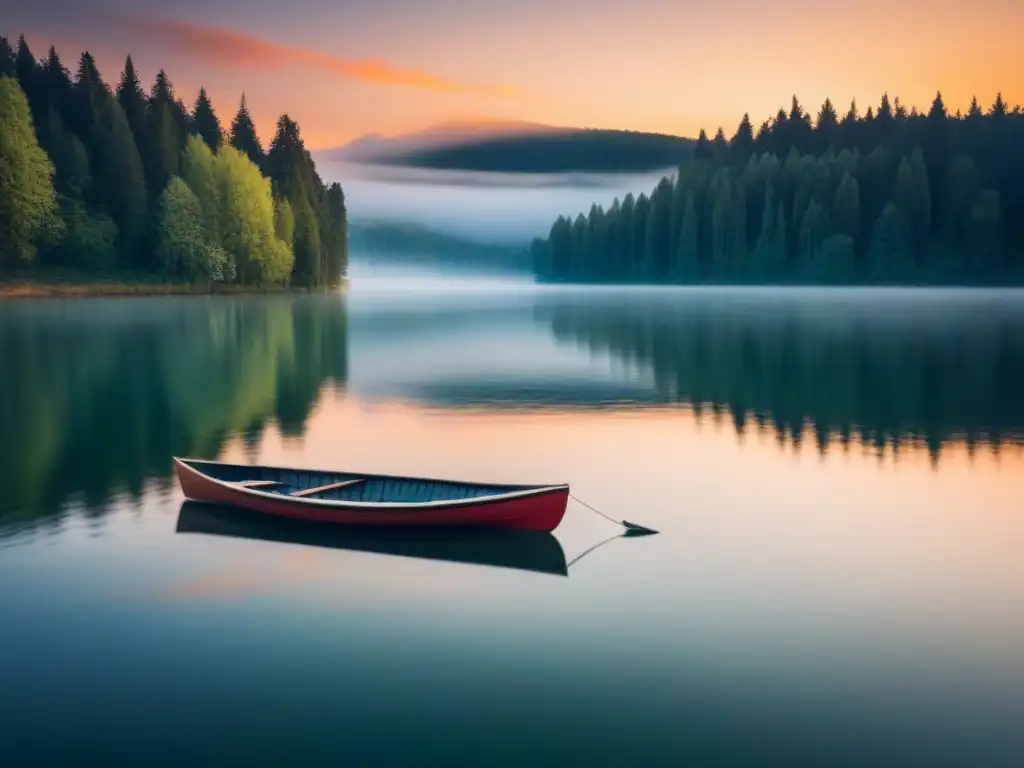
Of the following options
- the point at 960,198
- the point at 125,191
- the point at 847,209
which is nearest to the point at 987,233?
the point at 960,198

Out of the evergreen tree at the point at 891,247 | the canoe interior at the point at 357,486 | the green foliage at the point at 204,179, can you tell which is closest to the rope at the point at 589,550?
the canoe interior at the point at 357,486

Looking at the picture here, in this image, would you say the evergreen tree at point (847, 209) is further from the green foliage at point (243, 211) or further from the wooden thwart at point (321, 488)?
the wooden thwart at point (321, 488)

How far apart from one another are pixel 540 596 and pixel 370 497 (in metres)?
5.88

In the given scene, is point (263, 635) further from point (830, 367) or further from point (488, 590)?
point (830, 367)

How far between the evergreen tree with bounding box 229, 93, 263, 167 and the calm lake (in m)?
135

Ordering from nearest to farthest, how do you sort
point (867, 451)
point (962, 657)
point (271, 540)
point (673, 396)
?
point (962, 657) → point (271, 540) → point (867, 451) → point (673, 396)

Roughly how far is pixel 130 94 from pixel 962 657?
150 m

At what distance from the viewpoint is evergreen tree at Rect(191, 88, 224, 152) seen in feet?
539

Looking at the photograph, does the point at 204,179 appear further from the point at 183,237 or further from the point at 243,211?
the point at 183,237

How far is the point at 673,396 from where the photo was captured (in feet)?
146

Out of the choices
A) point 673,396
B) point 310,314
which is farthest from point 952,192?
point 673,396

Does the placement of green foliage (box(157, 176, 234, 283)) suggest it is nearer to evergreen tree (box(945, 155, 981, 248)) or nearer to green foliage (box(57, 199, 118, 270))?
green foliage (box(57, 199, 118, 270))

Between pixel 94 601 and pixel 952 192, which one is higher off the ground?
pixel 952 192

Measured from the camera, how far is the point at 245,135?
167625 mm
